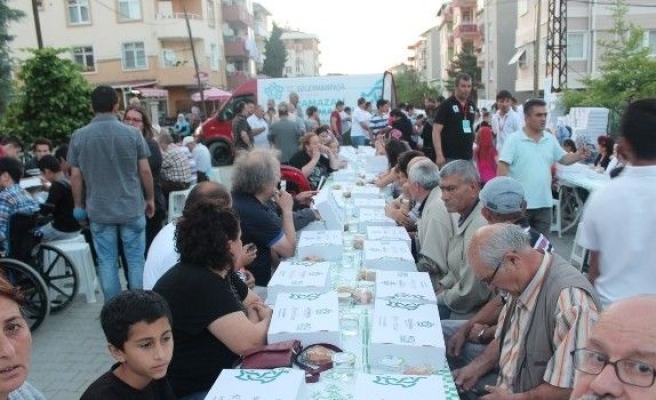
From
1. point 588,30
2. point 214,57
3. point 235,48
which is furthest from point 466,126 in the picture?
point 235,48

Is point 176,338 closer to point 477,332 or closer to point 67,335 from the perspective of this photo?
point 477,332

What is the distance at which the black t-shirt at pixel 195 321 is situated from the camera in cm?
232

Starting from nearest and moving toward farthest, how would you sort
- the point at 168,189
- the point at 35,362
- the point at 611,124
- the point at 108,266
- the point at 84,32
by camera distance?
1. the point at 35,362
2. the point at 108,266
3. the point at 168,189
4. the point at 611,124
5. the point at 84,32

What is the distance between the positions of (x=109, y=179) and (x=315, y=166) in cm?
349

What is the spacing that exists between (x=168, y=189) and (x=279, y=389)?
5.29 m

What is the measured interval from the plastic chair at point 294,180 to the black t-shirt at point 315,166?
2.02 ft

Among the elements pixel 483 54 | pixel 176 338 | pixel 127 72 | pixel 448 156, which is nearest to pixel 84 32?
pixel 127 72

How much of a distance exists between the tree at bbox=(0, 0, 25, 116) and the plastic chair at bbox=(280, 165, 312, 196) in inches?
341

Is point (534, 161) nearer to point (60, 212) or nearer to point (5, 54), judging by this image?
point (60, 212)

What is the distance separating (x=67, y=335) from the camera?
4605 millimetres

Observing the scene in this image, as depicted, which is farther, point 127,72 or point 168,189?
point 127,72

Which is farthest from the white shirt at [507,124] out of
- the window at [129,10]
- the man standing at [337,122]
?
the window at [129,10]

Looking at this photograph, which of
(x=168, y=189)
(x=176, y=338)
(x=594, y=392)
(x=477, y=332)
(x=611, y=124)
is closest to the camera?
(x=594, y=392)

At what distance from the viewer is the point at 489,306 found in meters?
3.00
